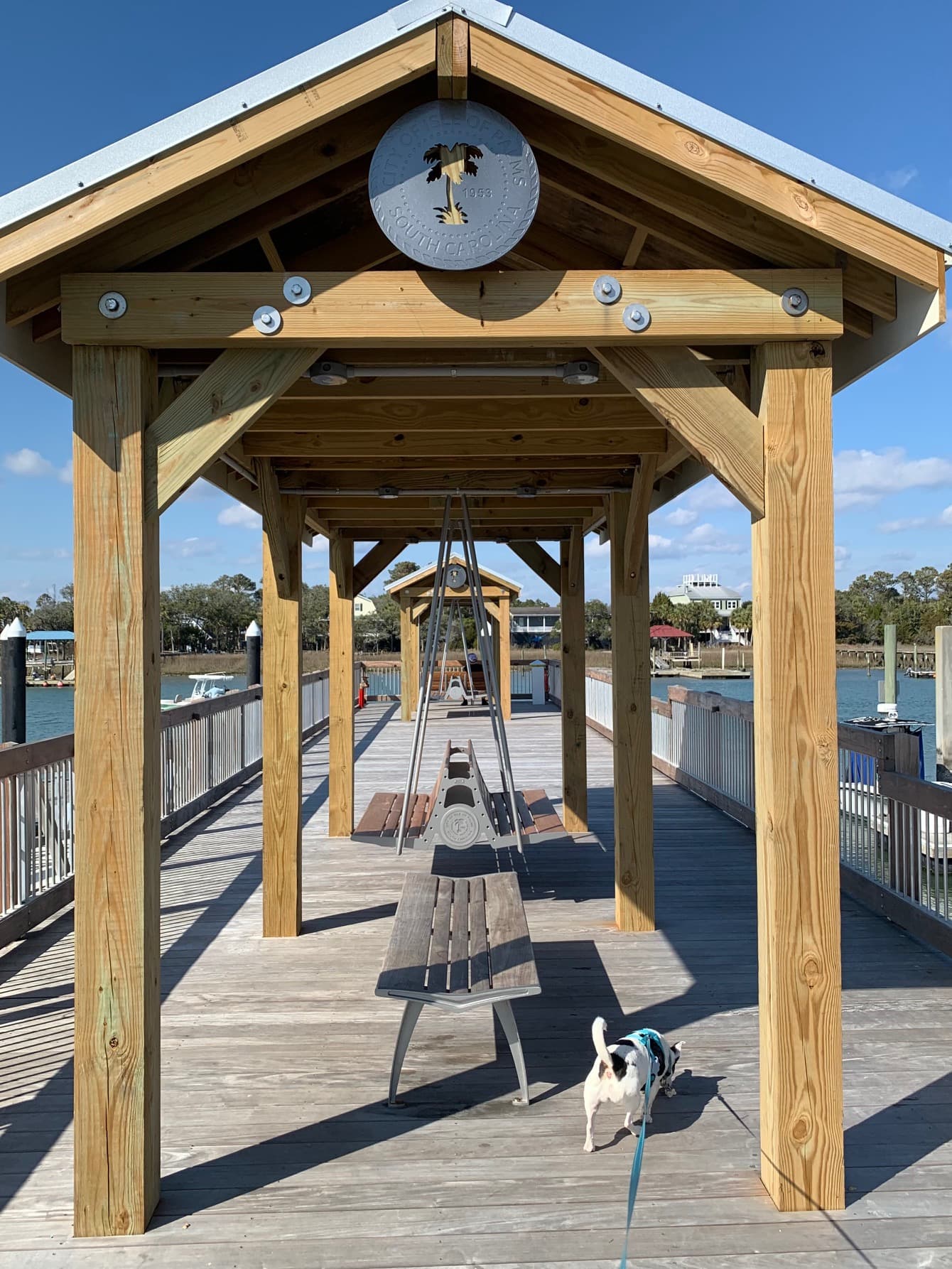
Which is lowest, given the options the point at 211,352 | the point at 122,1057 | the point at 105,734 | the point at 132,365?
the point at 122,1057

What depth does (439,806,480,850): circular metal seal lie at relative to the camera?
551 cm

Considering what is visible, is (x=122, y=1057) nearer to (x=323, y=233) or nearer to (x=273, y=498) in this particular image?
(x=323, y=233)

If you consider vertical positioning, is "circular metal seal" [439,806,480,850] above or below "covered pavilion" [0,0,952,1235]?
below

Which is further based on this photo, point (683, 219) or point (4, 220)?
point (683, 219)

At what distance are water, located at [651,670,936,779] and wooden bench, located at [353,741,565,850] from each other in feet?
71.0

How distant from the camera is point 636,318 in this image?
2932 millimetres

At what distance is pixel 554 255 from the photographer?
3740 mm

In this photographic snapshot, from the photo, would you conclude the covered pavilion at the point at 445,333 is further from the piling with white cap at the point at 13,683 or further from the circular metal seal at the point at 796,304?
the piling with white cap at the point at 13,683

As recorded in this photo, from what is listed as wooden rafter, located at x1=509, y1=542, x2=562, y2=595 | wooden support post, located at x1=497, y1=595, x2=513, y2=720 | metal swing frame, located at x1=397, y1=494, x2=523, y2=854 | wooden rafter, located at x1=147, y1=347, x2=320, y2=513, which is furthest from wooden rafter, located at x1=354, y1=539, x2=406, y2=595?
wooden support post, located at x1=497, y1=595, x2=513, y2=720

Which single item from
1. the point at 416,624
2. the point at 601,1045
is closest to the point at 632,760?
the point at 601,1045

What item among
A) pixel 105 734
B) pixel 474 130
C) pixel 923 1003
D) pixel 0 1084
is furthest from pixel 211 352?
pixel 923 1003

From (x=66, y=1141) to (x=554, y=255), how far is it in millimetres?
3552

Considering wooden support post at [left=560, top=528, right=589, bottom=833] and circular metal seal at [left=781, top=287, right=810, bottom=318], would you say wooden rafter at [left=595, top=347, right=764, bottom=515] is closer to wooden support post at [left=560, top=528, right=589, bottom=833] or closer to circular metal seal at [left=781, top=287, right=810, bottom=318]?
circular metal seal at [left=781, top=287, right=810, bottom=318]

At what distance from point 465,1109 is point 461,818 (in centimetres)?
213
